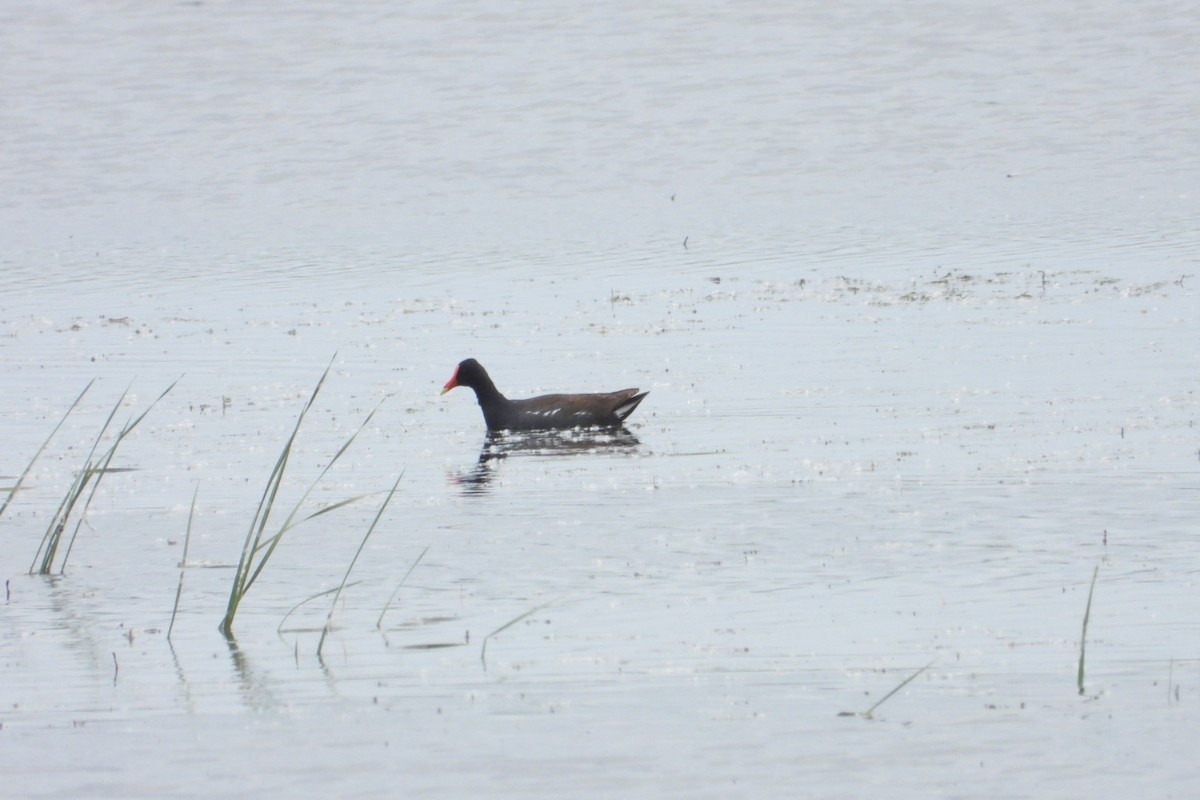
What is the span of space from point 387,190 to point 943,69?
15.1m

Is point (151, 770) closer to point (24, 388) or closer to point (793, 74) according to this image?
point (24, 388)

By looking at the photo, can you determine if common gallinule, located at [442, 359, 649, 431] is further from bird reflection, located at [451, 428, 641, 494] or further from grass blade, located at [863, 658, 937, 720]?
grass blade, located at [863, 658, 937, 720]

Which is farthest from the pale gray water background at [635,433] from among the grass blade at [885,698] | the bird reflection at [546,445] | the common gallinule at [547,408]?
the common gallinule at [547,408]

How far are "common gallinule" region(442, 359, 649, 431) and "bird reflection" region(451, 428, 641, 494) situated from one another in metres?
0.07

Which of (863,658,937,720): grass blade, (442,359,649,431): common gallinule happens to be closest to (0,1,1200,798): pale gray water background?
(863,658,937,720): grass blade

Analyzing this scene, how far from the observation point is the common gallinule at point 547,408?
1555 centimetres

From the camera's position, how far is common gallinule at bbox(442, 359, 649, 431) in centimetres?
1555

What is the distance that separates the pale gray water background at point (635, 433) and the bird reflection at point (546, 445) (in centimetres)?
14

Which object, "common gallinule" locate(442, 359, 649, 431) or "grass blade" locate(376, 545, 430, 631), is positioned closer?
"grass blade" locate(376, 545, 430, 631)

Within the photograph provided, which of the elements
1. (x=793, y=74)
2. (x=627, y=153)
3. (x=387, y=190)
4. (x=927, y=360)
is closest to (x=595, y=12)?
(x=793, y=74)

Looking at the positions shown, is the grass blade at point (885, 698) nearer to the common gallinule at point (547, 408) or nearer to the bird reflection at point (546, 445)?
the bird reflection at point (546, 445)

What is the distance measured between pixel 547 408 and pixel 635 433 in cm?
100

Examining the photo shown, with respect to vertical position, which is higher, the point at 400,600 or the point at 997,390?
the point at 400,600

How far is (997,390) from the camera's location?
15.7 m
